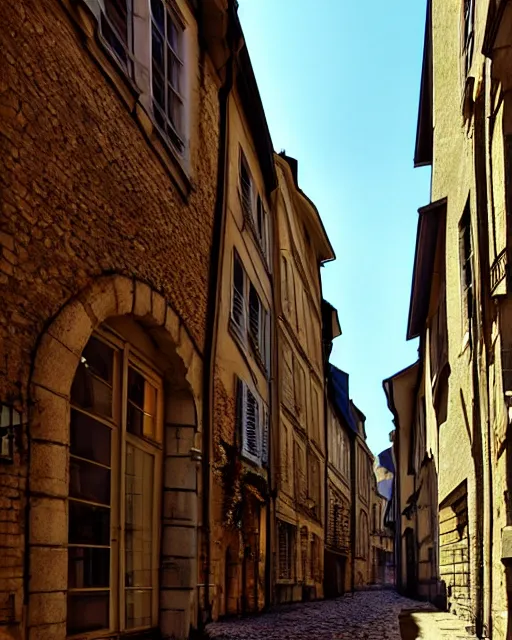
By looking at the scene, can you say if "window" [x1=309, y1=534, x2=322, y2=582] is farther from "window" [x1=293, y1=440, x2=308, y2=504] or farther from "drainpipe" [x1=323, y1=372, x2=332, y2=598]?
"window" [x1=293, y1=440, x2=308, y2=504]

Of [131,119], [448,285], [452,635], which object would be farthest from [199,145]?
[452,635]

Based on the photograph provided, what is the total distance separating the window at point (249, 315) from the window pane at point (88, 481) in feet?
15.5

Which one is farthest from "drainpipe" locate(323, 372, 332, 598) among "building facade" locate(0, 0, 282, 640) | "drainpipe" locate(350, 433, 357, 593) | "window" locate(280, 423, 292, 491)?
"building facade" locate(0, 0, 282, 640)

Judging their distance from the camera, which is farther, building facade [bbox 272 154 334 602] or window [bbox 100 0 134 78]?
building facade [bbox 272 154 334 602]

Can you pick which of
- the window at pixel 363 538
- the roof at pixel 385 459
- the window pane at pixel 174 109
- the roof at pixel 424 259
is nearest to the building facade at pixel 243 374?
the window pane at pixel 174 109

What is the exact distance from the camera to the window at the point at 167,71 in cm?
908

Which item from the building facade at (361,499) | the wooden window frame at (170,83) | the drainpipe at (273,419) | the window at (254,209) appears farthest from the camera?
the building facade at (361,499)

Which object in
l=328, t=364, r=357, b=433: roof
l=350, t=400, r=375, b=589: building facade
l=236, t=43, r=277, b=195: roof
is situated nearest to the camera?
l=236, t=43, r=277, b=195: roof

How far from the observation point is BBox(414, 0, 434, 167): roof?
14500 millimetres

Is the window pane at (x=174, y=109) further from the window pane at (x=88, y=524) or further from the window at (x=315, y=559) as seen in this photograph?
the window at (x=315, y=559)

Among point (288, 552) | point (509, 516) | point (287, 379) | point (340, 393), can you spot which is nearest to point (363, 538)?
point (340, 393)

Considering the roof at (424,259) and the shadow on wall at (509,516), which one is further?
the roof at (424,259)

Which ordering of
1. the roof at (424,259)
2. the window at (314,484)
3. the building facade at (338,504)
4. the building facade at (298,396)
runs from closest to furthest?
the roof at (424,259), the building facade at (298,396), the window at (314,484), the building facade at (338,504)

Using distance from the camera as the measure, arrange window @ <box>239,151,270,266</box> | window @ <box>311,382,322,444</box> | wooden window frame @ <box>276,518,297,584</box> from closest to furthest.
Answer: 1. window @ <box>239,151,270,266</box>
2. wooden window frame @ <box>276,518,297,584</box>
3. window @ <box>311,382,322,444</box>
